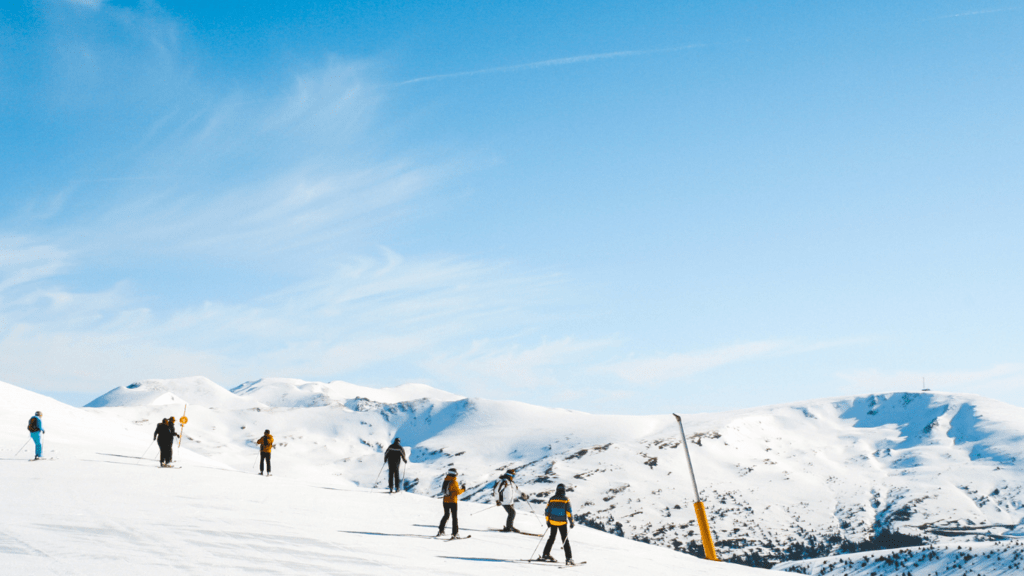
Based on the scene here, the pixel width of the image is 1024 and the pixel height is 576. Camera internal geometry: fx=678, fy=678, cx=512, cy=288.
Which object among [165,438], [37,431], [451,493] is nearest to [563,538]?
[451,493]

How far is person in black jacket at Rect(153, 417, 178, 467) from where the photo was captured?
1183 inches

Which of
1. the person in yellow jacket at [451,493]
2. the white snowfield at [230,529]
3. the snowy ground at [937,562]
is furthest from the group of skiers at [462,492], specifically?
the snowy ground at [937,562]

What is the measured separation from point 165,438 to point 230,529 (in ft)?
44.4

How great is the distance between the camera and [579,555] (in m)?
21.7

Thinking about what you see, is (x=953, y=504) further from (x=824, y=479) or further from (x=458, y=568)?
(x=458, y=568)

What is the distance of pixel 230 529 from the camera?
18969mm

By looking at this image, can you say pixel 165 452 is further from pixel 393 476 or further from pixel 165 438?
pixel 393 476

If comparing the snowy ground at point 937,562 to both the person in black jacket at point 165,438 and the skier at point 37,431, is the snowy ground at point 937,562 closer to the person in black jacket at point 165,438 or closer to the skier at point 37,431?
the person in black jacket at point 165,438

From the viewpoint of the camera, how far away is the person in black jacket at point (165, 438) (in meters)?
30.0

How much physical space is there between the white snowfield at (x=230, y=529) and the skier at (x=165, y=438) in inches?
21.5

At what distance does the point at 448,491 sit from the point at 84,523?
968 centimetres

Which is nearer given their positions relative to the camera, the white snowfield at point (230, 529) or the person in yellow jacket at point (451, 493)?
the white snowfield at point (230, 529)

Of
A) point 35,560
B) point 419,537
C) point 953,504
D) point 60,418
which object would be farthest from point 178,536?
point 953,504

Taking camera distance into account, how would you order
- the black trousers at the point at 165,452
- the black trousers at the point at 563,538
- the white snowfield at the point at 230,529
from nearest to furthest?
the white snowfield at the point at 230,529 < the black trousers at the point at 563,538 < the black trousers at the point at 165,452
